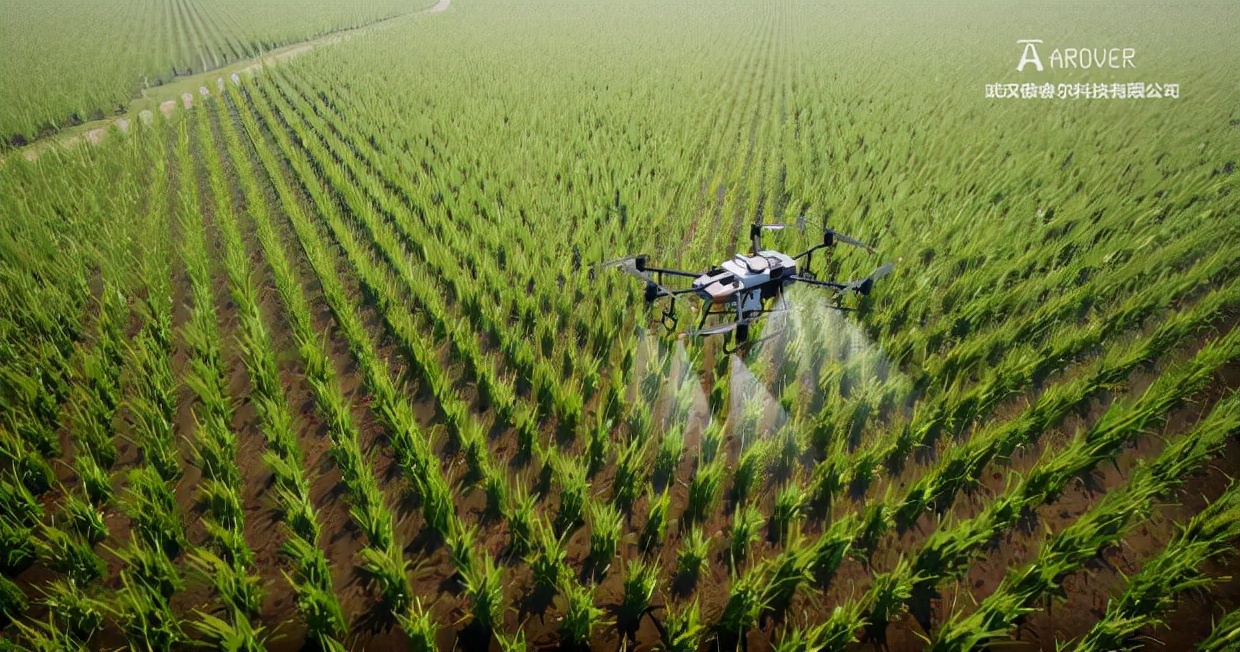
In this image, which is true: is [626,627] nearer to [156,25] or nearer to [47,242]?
[47,242]

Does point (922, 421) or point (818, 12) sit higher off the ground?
point (818, 12)

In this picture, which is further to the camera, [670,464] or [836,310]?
[836,310]

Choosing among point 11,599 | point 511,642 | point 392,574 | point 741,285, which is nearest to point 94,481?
point 11,599

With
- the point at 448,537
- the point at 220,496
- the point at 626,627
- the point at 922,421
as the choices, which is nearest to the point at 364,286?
the point at 220,496

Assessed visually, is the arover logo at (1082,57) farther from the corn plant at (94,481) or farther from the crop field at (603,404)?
the corn plant at (94,481)

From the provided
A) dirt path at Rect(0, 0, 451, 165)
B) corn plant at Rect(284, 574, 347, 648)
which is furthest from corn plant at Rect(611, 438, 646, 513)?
dirt path at Rect(0, 0, 451, 165)

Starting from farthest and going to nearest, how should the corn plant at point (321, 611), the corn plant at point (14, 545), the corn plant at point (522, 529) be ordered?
the corn plant at point (522, 529) → the corn plant at point (14, 545) → the corn plant at point (321, 611)

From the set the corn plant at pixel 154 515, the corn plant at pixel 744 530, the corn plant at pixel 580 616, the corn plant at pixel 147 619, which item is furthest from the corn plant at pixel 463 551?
the corn plant at pixel 154 515

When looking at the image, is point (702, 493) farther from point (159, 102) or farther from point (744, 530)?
point (159, 102)
